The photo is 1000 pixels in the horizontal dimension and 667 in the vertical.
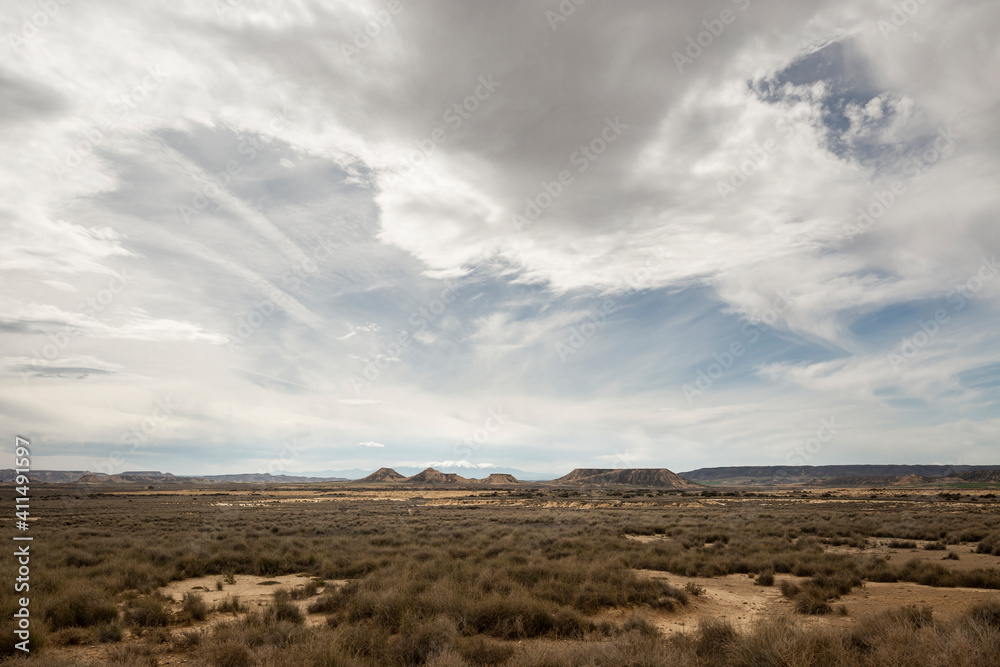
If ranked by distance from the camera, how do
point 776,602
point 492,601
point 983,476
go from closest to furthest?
1. point 492,601
2. point 776,602
3. point 983,476

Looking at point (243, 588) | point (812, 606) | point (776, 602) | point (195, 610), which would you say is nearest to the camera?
point (195, 610)

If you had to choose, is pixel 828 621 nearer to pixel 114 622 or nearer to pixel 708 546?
pixel 708 546

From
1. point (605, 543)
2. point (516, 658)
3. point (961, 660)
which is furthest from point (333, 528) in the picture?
point (961, 660)

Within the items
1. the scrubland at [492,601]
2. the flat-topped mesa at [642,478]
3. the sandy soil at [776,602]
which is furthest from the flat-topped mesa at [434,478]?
the sandy soil at [776,602]

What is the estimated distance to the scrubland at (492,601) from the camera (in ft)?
23.0

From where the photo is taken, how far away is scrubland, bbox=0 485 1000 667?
702 centimetres

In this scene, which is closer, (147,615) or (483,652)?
(483,652)

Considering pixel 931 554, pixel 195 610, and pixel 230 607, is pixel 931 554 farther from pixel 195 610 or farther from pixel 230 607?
pixel 195 610

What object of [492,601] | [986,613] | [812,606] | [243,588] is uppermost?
[986,613]

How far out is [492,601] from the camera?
9945 mm

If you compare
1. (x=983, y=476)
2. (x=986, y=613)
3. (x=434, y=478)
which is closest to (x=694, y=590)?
(x=986, y=613)

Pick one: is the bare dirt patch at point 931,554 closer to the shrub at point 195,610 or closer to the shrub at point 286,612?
the shrub at point 286,612

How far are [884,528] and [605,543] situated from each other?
16906mm

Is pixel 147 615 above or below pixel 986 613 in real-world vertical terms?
below
